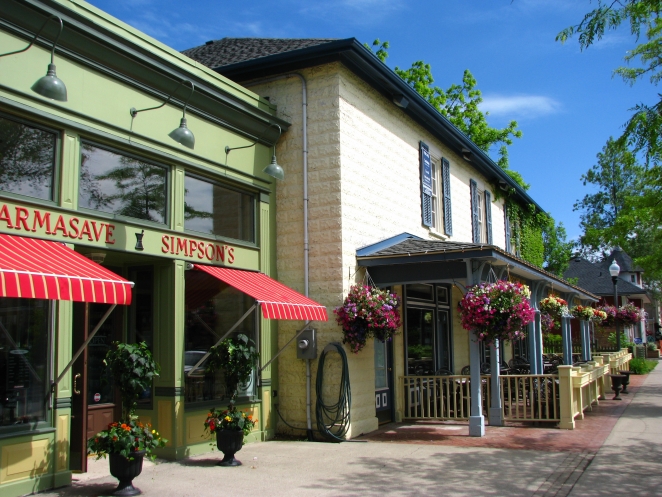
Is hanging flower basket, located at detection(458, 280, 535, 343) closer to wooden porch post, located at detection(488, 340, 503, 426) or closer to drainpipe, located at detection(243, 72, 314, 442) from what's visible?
wooden porch post, located at detection(488, 340, 503, 426)

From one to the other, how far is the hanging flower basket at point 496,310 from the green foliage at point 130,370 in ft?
17.4

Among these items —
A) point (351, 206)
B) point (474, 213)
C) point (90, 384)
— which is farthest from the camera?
point (474, 213)

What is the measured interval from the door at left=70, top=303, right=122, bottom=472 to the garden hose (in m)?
3.15

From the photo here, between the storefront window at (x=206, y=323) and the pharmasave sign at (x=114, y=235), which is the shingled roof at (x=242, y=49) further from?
the storefront window at (x=206, y=323)

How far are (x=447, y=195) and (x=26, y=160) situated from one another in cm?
1090

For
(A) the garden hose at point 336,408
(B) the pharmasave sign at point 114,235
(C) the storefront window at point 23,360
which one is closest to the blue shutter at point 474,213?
(A) the garden hose at point 336,408

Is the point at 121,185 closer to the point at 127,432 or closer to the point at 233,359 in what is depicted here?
the point at 233,359

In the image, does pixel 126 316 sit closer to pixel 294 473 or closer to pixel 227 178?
pixel 227 178

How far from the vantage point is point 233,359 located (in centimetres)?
866

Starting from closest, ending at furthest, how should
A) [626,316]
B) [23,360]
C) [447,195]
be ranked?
[23,360] < [447,195] < [626,316]

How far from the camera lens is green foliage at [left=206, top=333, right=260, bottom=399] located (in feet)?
28.4

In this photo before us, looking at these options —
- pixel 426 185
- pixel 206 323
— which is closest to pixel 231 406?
pixel 206 323

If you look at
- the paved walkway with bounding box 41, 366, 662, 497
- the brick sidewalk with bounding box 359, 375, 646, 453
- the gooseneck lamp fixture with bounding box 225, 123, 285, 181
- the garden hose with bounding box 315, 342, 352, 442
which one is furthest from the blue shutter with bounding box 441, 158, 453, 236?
the garden hose with bounding box 315, 342, 352, 442

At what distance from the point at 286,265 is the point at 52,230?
4.65 m
